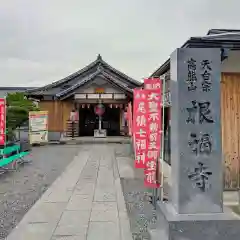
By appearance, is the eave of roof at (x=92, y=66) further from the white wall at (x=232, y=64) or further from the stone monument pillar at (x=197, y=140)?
the stone monument pillar at (x=197, y=140)

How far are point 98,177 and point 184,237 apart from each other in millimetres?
6254

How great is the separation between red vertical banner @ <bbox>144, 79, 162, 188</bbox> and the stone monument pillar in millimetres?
2301

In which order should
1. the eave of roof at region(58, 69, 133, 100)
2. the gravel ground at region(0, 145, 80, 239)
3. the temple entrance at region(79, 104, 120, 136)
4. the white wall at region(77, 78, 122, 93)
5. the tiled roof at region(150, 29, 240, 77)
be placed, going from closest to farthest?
1. the tiled roof at region(150, 29, 240, 77)
2. the gravel ground at region(0, 145, 80, 239)
3. the eave of roof at region(58, 69, 133, 100)
4. the white wall at region(77, 78, 122, 93)
5. the temple entrance at region(79, 104, 120, 136)

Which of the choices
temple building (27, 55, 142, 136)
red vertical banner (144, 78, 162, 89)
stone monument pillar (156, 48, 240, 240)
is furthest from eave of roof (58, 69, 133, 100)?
stone monument pillar (156, 48, 240, 240)

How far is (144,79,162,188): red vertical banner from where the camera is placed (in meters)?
6.28

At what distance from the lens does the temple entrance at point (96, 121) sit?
27.5m

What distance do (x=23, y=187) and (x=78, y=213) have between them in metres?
3.14

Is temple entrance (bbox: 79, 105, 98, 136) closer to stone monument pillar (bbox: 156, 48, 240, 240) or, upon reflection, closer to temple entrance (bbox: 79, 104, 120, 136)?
temple entrance (bbox: 79, 104, 120, 136)

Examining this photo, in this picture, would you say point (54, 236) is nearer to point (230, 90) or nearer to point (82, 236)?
point (82, 236)

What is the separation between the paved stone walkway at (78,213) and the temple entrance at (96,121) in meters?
17.9

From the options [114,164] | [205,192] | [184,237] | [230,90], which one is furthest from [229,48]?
[114,164]

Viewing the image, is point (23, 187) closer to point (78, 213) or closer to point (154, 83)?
point (78, 213)

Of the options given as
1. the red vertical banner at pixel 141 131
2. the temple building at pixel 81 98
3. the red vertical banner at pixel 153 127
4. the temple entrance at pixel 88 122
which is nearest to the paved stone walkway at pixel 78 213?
the red vertical banner at pixel 153 127

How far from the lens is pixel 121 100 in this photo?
2489 centimetres
